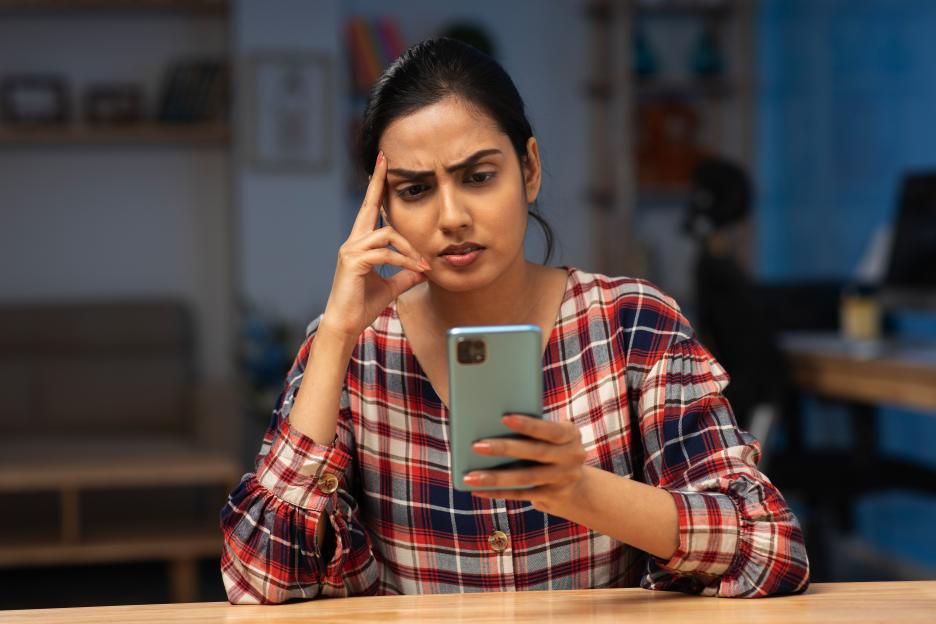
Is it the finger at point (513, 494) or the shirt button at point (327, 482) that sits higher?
the finger at point (513, 494)

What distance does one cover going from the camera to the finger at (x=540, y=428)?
896mm

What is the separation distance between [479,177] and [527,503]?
34 centimetres

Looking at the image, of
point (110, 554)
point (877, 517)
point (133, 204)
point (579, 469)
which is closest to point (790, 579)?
point (579, 469)

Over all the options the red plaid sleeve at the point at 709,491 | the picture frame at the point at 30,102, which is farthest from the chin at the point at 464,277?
the picture frame at the point at 30,102

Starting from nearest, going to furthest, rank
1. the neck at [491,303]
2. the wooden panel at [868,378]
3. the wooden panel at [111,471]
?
the neck at [491,303]
the wooden panel at [868,378]
the wooden panel at [111,471]

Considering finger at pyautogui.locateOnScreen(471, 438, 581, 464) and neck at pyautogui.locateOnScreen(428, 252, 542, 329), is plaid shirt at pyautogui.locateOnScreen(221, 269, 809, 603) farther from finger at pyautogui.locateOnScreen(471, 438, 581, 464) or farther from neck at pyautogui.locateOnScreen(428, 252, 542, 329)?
finger at pyautogui.locateOnScreen(471, 438, 581, 464)

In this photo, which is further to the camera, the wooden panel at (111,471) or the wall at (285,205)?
the wall at (285,205)

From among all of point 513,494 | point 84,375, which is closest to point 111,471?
point 84,375

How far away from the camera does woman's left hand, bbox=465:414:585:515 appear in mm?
898

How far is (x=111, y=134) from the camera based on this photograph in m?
4.52

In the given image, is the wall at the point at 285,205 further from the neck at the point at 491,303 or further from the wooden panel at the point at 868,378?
the neck at the point at 491,303

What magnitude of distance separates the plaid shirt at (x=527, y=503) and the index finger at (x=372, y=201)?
0.18 metres

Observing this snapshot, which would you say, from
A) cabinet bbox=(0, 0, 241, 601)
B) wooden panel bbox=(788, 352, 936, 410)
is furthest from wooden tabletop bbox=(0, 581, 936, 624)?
cabinet bbox=(0, 0, 241, 601)

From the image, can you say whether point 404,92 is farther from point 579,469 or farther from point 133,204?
point 133,204
